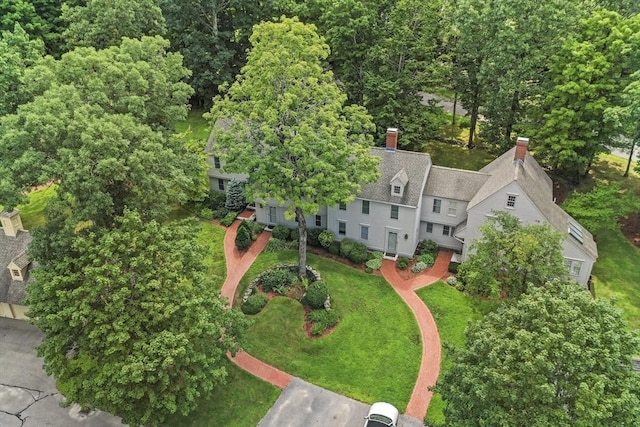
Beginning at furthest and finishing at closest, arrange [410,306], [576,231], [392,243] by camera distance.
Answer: [392,243] < [576,231] < [410,306]

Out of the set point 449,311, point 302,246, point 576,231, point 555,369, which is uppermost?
point 555,369

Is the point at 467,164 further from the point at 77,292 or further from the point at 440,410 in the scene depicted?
the point at 77,292

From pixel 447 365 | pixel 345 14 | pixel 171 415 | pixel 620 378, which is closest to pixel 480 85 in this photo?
pixel 345 14

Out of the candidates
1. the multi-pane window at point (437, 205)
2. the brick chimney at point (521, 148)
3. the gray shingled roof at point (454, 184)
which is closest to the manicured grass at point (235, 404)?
the multi-pane window at point (437, 205)

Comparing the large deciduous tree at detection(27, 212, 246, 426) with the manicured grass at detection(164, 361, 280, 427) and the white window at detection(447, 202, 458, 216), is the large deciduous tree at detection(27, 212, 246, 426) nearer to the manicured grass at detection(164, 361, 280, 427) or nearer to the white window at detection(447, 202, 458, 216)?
the manicured grass at detection(164, 361, 280, 427)

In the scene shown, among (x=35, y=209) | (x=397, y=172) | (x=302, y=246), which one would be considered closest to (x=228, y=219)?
(x=302, y=246)

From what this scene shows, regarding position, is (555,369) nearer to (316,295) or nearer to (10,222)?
(316,295)

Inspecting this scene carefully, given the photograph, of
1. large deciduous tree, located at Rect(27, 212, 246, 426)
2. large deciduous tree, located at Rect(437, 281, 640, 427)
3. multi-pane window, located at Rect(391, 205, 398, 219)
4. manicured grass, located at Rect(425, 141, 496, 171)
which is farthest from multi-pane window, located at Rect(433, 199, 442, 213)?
large deciduous tree, located at Rect(27, 212, 246, 426)
